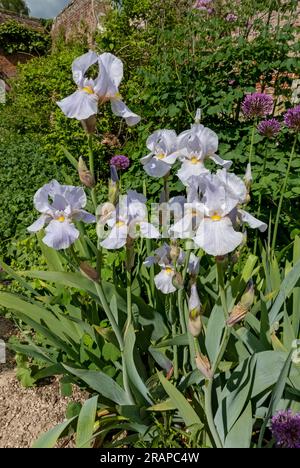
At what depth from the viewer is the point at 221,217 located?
106 cm

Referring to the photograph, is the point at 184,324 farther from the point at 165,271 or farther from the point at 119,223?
the point at 119,223

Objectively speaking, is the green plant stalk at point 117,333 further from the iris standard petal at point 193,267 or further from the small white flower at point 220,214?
the small white flower at point 220,214

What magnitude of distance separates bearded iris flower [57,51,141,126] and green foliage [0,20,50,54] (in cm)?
1401

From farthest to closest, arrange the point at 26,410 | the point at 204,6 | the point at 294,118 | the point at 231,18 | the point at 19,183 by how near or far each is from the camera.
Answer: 1. the point at 19,183
2. the point at 204,6
3. the point at 231,18
4. the point at 294,118
5. the point at 26,410

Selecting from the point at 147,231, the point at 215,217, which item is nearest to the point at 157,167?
the point at 147,231

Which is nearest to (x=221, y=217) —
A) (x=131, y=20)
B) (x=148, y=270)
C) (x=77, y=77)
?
(x=77, y=77)

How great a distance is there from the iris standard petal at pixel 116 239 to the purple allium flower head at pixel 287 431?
2.36ft

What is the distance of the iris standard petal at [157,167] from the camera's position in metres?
1.30

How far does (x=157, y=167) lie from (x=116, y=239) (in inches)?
11.8

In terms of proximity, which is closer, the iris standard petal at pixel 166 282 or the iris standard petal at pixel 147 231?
the iris standard petal at pixel 147 231

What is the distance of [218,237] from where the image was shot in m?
1.02

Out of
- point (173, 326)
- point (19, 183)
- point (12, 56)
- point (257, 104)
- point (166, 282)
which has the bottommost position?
point (19, 183)

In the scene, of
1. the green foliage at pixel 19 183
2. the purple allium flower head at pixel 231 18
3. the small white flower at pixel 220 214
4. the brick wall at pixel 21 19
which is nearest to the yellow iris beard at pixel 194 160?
the small white flower at pixel 220 214

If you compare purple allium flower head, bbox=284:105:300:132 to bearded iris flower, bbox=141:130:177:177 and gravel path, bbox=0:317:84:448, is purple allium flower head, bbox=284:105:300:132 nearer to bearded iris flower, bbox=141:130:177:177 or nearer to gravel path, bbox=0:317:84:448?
bearded iris flower, bbox=141:130:177:177
